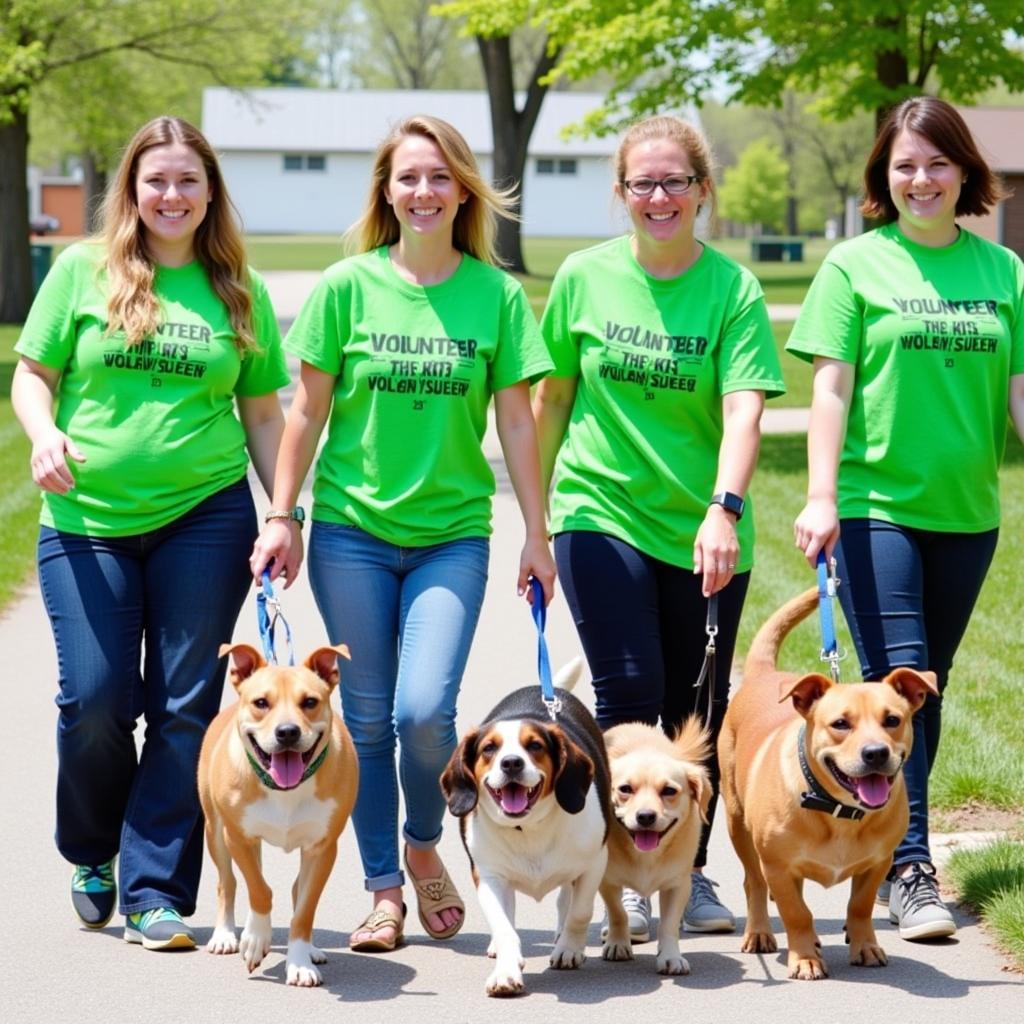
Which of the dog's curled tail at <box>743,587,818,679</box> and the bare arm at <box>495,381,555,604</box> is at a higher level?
the bare arm at <box>495,381,555,604</box>

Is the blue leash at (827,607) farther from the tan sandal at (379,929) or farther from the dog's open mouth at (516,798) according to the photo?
the tan sandal at (379,929)

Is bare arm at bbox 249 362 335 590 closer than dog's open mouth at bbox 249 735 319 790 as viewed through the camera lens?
No

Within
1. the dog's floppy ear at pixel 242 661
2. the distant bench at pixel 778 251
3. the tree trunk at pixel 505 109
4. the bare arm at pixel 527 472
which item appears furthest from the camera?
the distant bench at pixel 778 251

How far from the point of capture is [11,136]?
33969mm

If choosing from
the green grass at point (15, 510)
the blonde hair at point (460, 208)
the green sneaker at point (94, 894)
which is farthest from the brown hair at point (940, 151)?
the green grass at point (15, 510)

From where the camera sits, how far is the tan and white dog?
4.93 meters

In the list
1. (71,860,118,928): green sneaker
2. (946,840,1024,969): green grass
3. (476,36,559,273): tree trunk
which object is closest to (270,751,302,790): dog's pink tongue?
(71,860,118,928): green sneaker

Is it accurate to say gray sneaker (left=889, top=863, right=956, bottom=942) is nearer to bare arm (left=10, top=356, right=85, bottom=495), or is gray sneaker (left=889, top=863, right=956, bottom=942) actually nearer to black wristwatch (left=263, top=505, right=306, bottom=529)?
black wristwatch (left=263, top=505, right=306, bottom=529)

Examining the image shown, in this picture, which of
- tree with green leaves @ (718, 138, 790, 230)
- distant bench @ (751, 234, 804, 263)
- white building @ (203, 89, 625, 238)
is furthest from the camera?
tree with green leaves @ (718, 138, 790, 230)

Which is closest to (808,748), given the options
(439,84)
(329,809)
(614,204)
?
(329,809)

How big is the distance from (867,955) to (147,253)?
3.03 meters

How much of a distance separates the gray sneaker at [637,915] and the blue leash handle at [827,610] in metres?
0.95

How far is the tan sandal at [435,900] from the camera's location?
5555 millimetres

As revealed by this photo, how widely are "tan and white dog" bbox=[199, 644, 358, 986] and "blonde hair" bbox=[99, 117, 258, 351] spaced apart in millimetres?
1040
